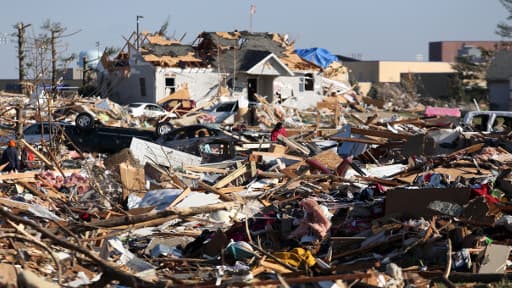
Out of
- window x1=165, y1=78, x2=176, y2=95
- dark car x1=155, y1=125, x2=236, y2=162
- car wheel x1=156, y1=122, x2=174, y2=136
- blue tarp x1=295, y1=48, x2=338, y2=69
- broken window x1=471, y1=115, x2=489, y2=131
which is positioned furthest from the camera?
blue tarp x1=295, y1=48, x2=338, y2=69

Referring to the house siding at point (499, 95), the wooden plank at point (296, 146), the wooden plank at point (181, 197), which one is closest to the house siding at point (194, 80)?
the house siding at point (499, 95)

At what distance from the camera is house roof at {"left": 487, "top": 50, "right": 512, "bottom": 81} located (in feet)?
152

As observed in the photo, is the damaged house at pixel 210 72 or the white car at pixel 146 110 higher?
the damaged house at pixel 210 72

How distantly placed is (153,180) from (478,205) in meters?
6.68

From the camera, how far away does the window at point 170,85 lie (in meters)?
44.0

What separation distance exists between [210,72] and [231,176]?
31.2 meters

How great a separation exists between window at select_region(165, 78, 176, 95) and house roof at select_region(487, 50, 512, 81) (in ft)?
60.7

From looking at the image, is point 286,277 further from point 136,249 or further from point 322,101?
point 322,101

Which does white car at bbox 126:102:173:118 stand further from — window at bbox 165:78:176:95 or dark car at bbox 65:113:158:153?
dark car at bbox 65:113:158:153

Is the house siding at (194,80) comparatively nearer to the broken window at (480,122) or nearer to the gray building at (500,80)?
the gray building at (500,80)

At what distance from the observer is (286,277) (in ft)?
25.5

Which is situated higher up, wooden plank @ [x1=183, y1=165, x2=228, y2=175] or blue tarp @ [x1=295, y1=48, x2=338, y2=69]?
blue tarp @ [x1=295, y1=48, x2=338, y2=69]

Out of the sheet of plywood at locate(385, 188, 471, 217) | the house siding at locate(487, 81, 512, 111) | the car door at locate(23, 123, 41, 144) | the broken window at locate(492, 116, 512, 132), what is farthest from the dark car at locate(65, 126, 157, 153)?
the house siding at locate(487, 81, 512, 111)

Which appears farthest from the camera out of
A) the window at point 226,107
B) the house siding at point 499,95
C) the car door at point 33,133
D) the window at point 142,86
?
the house siding at point 499,95
